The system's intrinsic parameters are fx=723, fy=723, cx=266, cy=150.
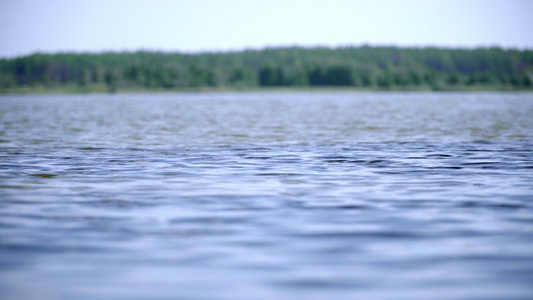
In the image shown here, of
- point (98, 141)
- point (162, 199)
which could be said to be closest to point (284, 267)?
point (162, 199)

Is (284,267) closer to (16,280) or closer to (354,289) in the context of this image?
(354,289)

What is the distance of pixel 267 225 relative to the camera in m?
10.2

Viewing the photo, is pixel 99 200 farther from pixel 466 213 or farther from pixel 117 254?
pixel 466 213

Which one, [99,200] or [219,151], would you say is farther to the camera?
[219,151]

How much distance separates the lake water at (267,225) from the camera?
730cm

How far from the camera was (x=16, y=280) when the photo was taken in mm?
7426

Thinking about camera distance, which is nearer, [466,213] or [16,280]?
[16,280]

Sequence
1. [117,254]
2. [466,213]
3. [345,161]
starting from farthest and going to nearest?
[345,161] → [466,213] → [117,254]

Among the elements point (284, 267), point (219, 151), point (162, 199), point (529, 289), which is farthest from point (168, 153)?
point (529, 289)

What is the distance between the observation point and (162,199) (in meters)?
→ 12.5

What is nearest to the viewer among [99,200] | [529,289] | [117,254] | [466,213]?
[529,289]

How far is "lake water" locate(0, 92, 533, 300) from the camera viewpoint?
7.30 m

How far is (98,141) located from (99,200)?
13.9 meters

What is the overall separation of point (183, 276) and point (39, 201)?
5.73 m
